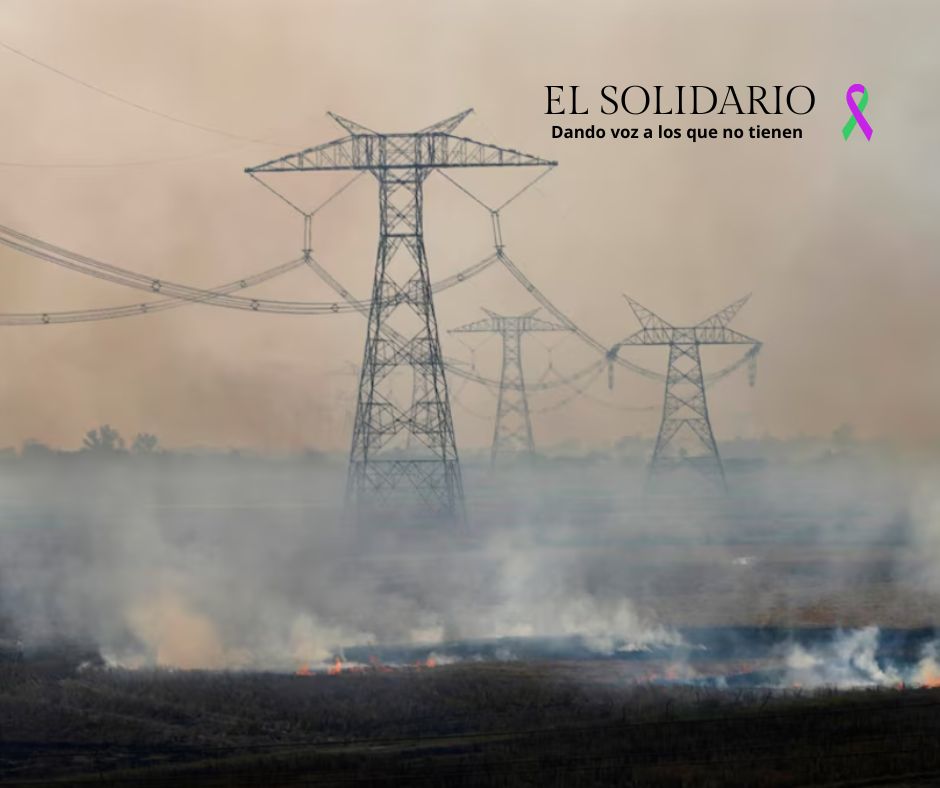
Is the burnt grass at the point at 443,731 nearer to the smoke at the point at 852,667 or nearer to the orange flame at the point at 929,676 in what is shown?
the orange flame at the point at 929,676

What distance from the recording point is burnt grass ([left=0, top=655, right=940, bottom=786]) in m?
49.7

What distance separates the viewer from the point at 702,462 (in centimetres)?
15912

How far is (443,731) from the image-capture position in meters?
55.5

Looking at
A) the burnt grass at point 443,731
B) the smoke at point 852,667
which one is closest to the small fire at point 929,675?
the smoke at point 852,667

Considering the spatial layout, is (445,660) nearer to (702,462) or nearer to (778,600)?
(778,600)

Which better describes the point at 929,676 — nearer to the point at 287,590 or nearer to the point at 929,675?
the point at 929,675

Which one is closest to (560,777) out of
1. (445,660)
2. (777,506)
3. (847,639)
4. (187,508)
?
(445,660)

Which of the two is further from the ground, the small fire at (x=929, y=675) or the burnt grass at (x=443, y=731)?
the small fire at (x=929, y=675)

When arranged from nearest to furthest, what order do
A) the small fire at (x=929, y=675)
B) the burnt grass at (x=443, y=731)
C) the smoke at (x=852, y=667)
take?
the burnt grass at (x=443, y=731) → the small fire at (x=929, y=675) → the smoke at (x=852, y=667)

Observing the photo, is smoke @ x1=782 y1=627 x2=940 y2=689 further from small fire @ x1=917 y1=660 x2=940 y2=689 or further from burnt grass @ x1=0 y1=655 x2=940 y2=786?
burnt grass @ x1=0 y1=655 x2=940 y2=786

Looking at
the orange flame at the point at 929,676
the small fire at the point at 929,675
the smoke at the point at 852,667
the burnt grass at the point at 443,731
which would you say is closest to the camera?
the burnt grass at the point at 443,731

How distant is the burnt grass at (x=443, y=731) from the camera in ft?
163

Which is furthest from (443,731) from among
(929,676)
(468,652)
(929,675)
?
(929,675)

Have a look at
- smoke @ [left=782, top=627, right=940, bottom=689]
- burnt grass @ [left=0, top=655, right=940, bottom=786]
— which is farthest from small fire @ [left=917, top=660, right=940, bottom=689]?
burnt grass @ [left=0, top=655, right=940, bottom=786]
